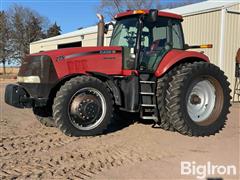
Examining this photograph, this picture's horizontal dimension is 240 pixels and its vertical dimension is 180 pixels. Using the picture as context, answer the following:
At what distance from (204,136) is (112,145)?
1.92 m

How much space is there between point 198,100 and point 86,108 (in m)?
2.36

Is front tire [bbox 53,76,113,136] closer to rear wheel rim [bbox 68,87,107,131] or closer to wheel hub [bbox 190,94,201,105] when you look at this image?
rear wheel rim [bbox 68,87,107,131]

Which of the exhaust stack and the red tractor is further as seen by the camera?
the exhaust stack

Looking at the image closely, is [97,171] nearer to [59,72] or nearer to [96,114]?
→ [96,114]

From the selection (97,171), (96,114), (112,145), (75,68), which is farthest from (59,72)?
(97,171)

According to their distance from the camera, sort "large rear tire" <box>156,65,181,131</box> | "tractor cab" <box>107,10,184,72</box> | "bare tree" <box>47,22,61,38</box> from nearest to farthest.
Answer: "large rear tire" <box>156,65,181,131</box>
"tractor cab" <box>107,10,184,72</box>
"bare tree" <box>47,22,61,38</box>

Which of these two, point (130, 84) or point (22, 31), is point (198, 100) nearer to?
point (130, 84)

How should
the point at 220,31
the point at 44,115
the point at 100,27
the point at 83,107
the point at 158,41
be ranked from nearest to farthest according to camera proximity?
the point at 83,107, the point at 158,41, the point at 44,115, the point at 100,27, the point at 220,31

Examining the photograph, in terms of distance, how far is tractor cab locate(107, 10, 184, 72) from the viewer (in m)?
7.63

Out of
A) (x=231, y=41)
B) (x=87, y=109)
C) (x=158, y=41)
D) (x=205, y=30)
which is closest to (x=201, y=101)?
(x=158, y=41)

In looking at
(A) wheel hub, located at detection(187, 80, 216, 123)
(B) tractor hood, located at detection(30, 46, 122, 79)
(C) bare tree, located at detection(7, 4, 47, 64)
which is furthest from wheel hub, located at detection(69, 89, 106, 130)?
(C) bare tree, located at detection(7, 4, 47, 64)

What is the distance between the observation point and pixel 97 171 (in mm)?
5207

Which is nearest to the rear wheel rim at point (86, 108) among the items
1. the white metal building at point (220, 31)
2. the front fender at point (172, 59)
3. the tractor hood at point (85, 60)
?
the tractor hood at point (85, 60)

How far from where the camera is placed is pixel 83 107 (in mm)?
7055
